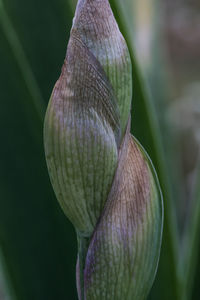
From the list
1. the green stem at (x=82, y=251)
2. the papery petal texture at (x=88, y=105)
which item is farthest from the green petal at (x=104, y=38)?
the green stem at (x=82, y=251)

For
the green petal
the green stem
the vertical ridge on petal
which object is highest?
the green petal

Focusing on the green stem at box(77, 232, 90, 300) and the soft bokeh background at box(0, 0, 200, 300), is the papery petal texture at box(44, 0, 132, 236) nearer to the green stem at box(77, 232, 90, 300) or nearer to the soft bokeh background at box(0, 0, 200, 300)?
the green stem at box(77, 232, 90, 300)

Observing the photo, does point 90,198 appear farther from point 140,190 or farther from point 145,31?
point 145,31

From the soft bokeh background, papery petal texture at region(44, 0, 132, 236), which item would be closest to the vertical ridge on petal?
papery petal texture at region(44, 0, 132, 236)

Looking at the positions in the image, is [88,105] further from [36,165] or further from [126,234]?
[36,165]

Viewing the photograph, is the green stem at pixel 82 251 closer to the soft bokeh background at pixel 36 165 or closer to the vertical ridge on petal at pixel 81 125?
the vertical ridge on petal at pixel 81 125

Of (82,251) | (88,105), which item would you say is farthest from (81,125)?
(82,251)

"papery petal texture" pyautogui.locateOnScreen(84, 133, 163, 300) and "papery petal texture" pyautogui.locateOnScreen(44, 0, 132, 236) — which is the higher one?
"papery petal texture" pyautogui.locateOnScreen(44, 0, 132, 236)

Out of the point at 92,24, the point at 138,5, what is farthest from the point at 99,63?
the point at 138,5
